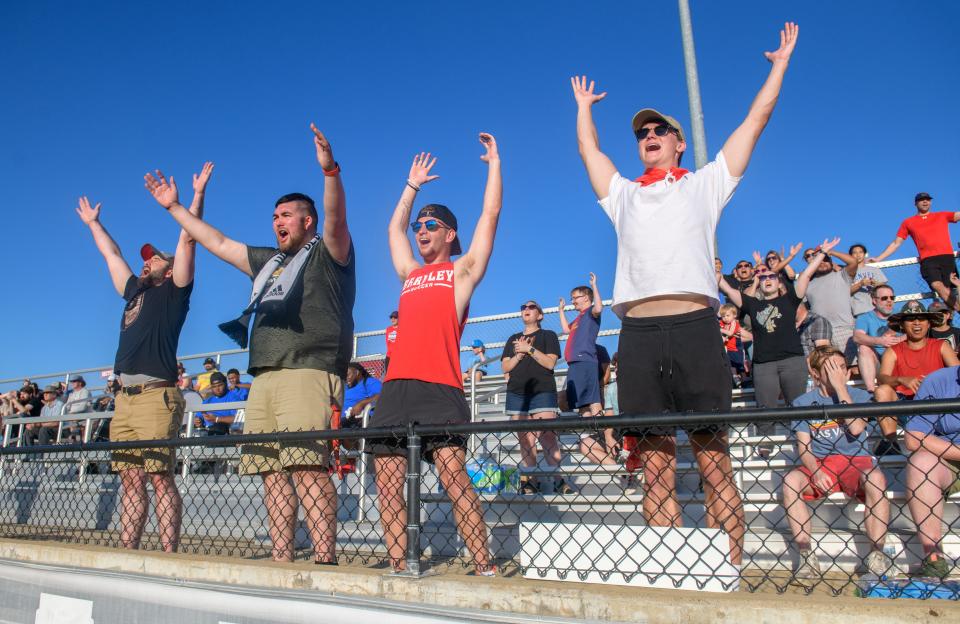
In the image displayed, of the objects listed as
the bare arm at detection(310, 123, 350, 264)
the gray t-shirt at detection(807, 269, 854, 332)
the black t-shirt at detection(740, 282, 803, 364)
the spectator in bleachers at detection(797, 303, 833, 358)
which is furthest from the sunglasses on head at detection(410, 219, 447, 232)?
the gray t-shirt at detection(807, 269, 854, 332)

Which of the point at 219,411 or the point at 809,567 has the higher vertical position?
the point at 219,411

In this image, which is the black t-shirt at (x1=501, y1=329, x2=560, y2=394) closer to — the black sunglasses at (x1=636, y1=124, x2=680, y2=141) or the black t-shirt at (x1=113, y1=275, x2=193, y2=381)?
the black t-shirt at (x1=113, y1=275, x2=193, y2=381)

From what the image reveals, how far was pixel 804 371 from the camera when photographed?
5938 mm

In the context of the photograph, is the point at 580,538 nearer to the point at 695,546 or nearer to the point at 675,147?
the point at 695,546

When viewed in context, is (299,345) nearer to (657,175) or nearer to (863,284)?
(657,175)

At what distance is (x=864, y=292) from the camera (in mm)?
7980

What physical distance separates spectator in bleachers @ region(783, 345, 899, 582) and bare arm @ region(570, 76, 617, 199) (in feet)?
4.44

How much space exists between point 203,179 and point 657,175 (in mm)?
2708

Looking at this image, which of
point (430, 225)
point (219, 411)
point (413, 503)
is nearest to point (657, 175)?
point (430, 225)

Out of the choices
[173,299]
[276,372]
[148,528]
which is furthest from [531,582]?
[148,528]

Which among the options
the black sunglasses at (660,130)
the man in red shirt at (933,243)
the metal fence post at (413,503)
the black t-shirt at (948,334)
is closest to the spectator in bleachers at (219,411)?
the metal fence post at (413,503)

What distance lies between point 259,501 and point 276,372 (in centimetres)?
289

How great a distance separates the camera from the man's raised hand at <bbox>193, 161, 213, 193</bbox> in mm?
4275

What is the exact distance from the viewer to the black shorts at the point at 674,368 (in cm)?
276
